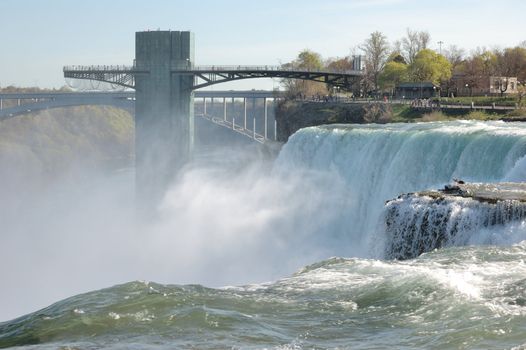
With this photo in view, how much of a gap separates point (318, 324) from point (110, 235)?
3614cm

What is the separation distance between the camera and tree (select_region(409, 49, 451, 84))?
67688 mm

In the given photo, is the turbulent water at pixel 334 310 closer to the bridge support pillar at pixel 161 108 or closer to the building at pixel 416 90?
the bridge support pillar at pixel 161 108

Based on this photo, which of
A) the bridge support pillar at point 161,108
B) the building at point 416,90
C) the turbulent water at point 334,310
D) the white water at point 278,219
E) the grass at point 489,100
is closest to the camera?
the turbulent water at point 334,310

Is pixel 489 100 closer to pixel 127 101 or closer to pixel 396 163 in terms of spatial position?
pixel 127 101

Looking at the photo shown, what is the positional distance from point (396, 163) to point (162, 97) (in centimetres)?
2746

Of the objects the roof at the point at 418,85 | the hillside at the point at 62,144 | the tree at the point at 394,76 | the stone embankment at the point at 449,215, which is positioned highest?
the tree at the point at 394,76

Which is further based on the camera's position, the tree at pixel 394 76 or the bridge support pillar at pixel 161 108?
the tree at pixel 394 76

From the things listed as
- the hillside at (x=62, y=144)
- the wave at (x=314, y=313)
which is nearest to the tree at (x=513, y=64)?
the hillside at (x=62, y=144)

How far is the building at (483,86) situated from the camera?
66431 mm

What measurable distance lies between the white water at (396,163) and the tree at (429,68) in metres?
28.2

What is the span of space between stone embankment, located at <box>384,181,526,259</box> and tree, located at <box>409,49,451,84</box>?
43.9 meters

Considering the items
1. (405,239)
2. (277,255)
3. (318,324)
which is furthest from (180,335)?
(277,255)

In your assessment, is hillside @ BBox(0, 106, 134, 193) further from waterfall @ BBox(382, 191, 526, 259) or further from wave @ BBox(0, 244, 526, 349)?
wave @ BBox(0, 244, 526, 349)

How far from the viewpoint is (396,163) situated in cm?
3312
